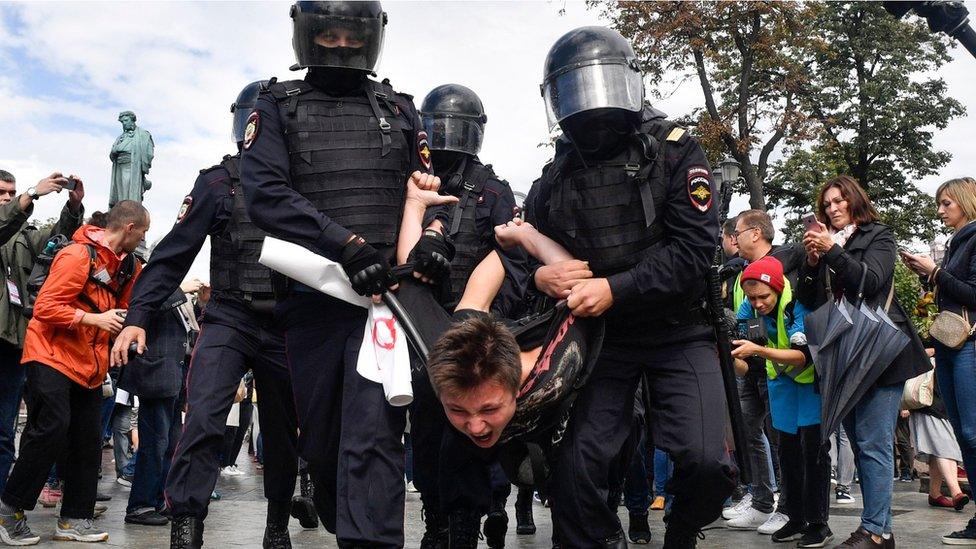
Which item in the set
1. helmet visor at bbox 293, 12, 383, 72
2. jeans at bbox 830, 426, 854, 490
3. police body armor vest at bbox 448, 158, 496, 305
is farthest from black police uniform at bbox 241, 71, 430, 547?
jeans at bbox 830, 426, 854, 490

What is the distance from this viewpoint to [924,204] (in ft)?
106

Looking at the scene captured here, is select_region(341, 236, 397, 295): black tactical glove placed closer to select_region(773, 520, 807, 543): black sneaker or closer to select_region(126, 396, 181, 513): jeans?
select_region(773, 520, 807, 543): black sneaker

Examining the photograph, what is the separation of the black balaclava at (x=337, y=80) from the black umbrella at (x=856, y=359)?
9.80 ft

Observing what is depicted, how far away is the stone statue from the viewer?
12.9 metres

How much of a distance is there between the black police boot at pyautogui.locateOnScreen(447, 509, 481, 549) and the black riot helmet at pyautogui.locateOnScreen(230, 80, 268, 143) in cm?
257

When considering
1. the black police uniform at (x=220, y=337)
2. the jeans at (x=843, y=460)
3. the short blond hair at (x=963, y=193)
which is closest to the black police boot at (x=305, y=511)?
the black police uniform at (x=220, y=337)

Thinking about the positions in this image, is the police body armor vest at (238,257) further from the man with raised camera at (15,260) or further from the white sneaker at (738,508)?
the white sneaker at (738,508)

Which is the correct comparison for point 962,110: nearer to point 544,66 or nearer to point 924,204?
point 924,204

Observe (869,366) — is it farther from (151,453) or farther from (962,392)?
(151,453)

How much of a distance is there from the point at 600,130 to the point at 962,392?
324cm

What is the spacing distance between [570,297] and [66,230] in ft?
13.8

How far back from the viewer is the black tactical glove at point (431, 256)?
3.58m

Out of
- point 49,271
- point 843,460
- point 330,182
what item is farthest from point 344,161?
point 843,460

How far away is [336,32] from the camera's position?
12.5 feet
